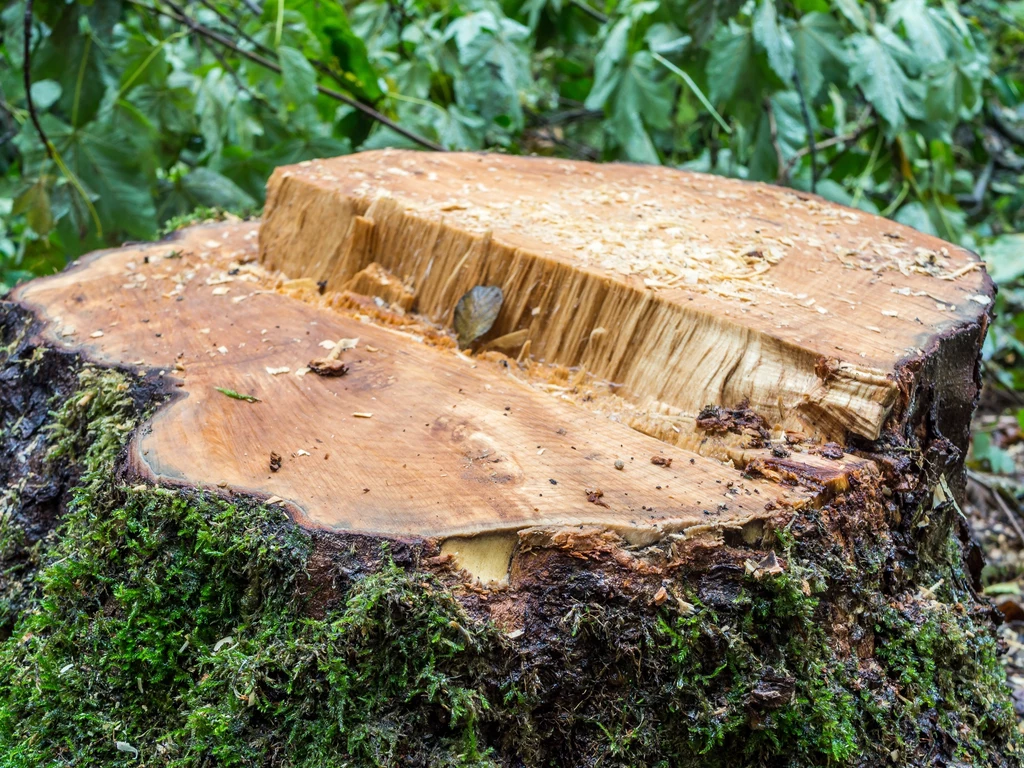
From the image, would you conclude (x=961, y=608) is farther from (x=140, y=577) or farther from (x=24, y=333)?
(x=24, y=333)

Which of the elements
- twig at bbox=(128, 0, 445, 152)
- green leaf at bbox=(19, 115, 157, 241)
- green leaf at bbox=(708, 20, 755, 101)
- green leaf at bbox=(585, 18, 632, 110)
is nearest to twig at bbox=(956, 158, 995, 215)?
green leaf at bbox=(708, 20, 755, 101)

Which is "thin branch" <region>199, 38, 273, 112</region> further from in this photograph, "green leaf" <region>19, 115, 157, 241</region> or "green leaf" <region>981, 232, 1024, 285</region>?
"green leaf" <region>981, 232, 1024, 285</region>

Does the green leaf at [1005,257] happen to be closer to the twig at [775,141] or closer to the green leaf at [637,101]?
the twig at [775,141]

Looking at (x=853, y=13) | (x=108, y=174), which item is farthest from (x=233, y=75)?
(x=853, y=13)

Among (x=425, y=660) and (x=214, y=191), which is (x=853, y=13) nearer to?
(x=214, y=191)

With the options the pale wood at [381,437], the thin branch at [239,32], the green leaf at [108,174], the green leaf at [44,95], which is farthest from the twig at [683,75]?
the green leaf at [44,95]

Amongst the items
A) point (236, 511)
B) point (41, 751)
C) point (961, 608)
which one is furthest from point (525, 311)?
point (41, 751)
